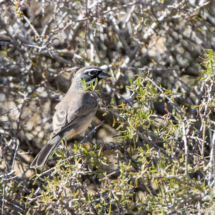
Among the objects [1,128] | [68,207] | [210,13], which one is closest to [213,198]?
[68,207]

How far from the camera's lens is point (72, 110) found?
462 centimetres

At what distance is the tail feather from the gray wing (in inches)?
10.5

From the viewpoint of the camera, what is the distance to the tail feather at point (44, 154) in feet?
12.2

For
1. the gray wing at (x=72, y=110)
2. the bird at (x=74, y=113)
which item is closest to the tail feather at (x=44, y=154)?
the bird at (x=74, y=113)

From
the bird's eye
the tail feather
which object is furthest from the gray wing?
the bird's eye

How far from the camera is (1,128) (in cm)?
493

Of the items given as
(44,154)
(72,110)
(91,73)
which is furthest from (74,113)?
(44,154)

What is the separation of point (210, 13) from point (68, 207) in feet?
15.7

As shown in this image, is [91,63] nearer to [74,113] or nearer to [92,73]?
[92,73]

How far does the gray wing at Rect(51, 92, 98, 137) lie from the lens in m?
4.40

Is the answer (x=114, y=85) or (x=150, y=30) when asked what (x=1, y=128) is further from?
(x=150, y=30)

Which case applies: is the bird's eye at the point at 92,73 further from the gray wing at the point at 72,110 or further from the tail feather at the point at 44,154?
the tail feather at the point at 44,154

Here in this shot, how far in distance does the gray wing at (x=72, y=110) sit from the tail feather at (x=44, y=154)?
267 mm

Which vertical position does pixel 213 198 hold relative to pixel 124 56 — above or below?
below
